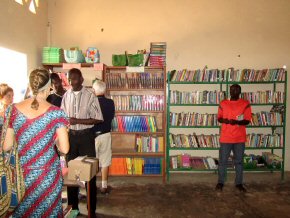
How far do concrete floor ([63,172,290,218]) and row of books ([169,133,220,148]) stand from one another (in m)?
0.65

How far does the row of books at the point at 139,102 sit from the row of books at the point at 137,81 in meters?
0.19

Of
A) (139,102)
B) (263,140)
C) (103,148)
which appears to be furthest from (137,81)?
(263,140)

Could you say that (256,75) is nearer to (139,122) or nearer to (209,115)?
(209,115)

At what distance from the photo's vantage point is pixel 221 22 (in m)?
5.29

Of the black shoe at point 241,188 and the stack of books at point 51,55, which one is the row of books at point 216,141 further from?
the stack of books at point 51,55

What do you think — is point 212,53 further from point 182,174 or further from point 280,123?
point 182,174

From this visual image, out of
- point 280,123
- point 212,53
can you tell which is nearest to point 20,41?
point 212,53

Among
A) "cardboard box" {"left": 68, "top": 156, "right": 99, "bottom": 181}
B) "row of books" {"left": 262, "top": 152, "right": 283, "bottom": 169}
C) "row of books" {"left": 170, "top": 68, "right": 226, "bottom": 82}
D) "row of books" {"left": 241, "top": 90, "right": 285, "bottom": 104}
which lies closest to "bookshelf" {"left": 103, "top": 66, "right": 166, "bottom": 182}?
"row of books" {"left": 170, "top": 68, "right": 226, "bottom": 82}

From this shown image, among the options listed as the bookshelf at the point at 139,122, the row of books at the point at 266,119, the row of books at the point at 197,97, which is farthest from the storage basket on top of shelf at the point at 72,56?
Result: the row of books at the point at 266,119

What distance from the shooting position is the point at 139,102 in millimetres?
4934

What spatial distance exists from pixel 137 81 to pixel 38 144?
3293mm

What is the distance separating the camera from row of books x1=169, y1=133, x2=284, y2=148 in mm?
4949

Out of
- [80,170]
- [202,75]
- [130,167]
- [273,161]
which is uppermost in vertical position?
[202,75]

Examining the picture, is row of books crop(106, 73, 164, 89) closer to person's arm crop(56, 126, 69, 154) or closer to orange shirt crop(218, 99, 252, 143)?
orange shirt crop(218, 99, 252, 143)
